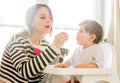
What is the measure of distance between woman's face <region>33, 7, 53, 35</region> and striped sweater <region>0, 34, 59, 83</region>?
8 cm

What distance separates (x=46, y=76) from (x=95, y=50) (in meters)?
0.29

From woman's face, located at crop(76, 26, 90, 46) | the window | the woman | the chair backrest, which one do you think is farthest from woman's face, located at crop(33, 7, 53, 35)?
the window

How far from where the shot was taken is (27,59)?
1.01 m

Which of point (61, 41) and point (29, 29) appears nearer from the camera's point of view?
point (61, 41)

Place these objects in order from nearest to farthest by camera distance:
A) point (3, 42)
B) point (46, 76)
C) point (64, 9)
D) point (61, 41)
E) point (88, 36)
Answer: point (61, 41)
point (46, 76)
point (88, 36)
point (3, 42)
point (64, 9)

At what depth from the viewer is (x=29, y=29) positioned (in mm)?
1101

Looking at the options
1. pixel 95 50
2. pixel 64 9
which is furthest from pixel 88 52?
pixel 64 9

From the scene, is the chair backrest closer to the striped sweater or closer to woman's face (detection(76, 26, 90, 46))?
woman's face (detection(76, 26, 90, 46))

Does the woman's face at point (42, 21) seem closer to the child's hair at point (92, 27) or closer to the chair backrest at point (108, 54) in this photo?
the child's hair at point (92, 27)

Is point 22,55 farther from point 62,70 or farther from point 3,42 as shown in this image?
point 3,42

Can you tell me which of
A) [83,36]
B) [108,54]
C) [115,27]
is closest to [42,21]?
[83,36]

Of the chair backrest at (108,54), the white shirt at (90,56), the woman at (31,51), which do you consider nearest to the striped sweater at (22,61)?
the woman at (31,51)

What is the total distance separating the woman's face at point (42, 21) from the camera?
1074 mm

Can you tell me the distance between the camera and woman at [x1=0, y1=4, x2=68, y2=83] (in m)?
0.95
